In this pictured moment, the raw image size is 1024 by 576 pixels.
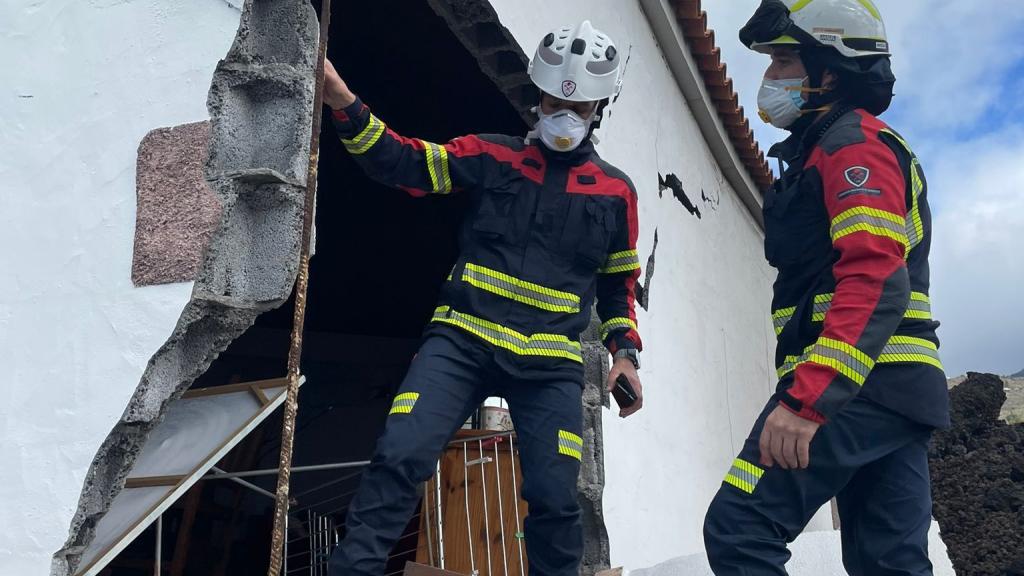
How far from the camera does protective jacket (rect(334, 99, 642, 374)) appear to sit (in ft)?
8.60

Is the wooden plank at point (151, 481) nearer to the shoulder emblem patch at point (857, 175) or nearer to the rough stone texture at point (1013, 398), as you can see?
the shoulder emblem patch at point (857, 175)

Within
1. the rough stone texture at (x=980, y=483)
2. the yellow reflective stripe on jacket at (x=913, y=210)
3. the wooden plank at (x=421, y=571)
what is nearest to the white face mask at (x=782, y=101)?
the yellow reflective stripe on jacket at (x=913, y=210)

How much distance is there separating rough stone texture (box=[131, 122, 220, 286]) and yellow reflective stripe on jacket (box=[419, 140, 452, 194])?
28.2 inches

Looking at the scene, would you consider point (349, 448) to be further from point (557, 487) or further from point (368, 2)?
point (557, 487)

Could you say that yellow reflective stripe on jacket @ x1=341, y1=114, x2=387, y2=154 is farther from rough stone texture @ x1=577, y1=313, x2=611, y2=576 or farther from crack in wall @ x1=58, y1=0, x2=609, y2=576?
rough stone texture @ x1=577, y1=313, x2=611, y2=576

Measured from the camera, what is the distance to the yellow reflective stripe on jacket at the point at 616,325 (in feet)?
9.98

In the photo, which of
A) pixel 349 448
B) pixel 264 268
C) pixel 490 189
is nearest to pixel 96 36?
pixel 264 268

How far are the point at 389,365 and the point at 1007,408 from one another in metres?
7.35

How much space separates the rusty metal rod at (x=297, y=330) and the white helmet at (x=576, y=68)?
2.55 feet

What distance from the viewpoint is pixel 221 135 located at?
2195mm

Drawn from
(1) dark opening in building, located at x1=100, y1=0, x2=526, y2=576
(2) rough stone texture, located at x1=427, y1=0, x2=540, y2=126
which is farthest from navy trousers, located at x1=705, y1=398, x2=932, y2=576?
(1) dark opening in building, located at x1=100, y1=0, x2=526, y2=576

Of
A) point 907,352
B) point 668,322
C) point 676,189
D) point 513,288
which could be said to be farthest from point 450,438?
point 676,189

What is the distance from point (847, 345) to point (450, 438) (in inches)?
41.5

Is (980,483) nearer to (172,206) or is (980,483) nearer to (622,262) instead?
(622,262)
